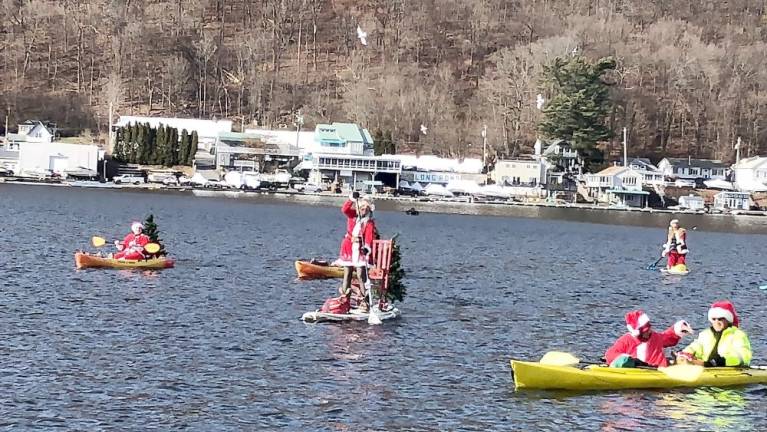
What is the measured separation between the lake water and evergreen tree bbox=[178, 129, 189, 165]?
89304mm

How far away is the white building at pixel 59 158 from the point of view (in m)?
148

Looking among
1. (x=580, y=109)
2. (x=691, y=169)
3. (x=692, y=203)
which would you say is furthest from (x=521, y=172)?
(x=691, y=169)

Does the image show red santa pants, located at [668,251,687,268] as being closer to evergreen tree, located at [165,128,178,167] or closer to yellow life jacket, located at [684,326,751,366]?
yellow life jacket, located at [684,326,751,366]

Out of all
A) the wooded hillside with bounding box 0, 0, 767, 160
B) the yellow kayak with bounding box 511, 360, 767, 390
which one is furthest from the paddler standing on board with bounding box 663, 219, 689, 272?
the wooded hillside with bounding box 0, 0, 767, 160

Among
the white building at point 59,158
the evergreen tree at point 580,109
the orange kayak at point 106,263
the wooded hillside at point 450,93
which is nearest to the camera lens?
the orange kayak at point 106,263

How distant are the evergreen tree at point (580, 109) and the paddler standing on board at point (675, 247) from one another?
322 ft

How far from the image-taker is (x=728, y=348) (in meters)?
24.6

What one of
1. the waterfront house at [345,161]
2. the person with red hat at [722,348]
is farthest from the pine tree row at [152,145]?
the person with red hat at [722,348]

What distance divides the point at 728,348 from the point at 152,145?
135259mm

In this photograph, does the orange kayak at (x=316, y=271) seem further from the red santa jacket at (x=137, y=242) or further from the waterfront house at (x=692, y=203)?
the waterfront house at (x=692, y=203)

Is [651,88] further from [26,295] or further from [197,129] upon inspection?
[26,295]

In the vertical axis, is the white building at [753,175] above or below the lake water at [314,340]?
above

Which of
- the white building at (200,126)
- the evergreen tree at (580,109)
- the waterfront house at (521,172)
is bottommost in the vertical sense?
the waterfront house at (521,172)

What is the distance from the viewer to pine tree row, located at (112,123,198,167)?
151500mm
